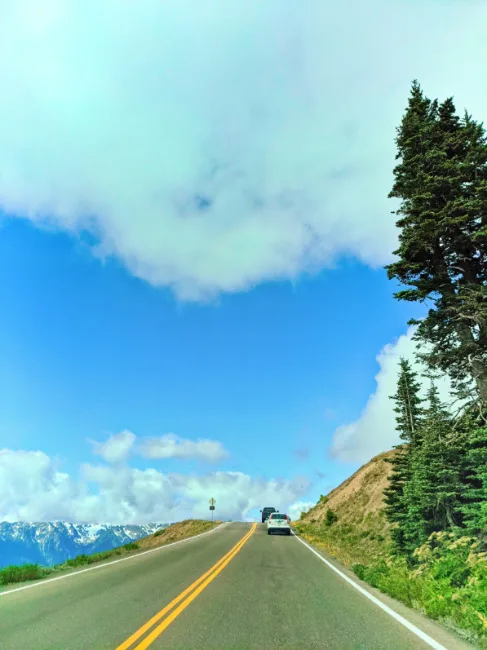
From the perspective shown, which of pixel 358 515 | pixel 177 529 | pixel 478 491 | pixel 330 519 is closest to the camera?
pixel 478 491

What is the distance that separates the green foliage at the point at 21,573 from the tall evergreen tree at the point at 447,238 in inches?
624

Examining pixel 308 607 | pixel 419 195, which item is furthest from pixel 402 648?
pixel 419 195

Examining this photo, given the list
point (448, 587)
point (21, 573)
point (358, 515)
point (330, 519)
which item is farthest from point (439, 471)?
point (330, 519)

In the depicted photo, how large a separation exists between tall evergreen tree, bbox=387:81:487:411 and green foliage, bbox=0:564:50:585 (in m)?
15.9

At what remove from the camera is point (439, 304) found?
1725cm

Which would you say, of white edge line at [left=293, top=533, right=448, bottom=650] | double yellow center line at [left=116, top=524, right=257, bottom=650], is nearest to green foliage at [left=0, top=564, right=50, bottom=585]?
double yellow center line at [left=116, top=524, right=257, bottom=650]

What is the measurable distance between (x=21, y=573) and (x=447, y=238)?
19.1m

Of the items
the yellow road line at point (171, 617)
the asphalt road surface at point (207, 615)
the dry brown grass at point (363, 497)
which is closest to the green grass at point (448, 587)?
the asphalt road surface at point (207, 615)

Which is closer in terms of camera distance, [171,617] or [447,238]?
[171,617]

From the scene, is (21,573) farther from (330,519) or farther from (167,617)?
(330,519)

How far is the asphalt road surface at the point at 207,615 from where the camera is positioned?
564 cm

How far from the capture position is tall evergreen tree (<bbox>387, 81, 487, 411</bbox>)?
51.7 ft

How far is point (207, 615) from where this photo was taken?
23.2 feet

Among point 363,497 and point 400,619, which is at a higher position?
point 363,497
